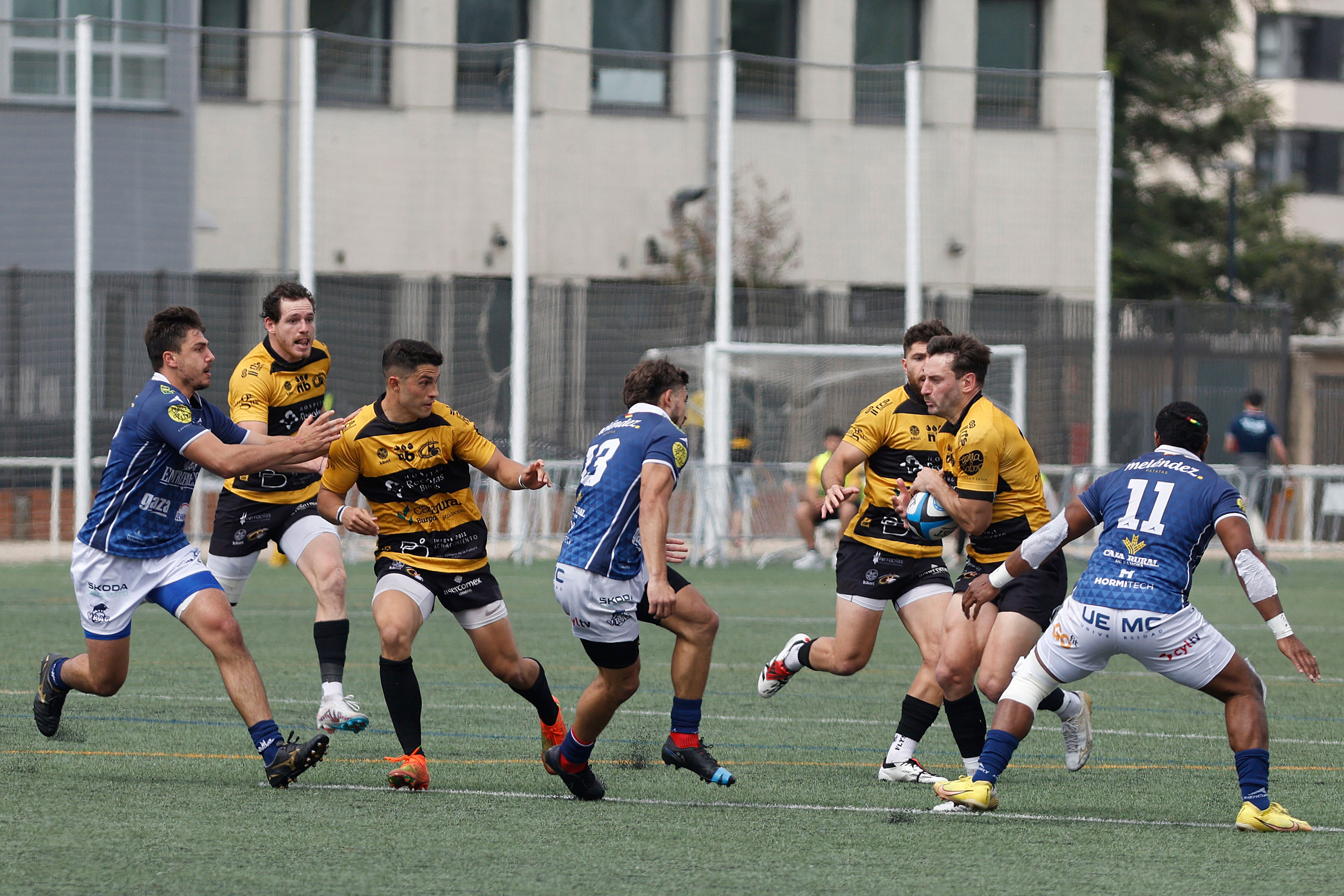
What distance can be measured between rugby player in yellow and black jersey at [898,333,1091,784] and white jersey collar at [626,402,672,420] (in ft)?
3.62

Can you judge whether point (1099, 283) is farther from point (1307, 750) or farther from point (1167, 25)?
point (1167, 25)

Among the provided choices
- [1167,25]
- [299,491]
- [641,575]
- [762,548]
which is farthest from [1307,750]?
[1167,25]

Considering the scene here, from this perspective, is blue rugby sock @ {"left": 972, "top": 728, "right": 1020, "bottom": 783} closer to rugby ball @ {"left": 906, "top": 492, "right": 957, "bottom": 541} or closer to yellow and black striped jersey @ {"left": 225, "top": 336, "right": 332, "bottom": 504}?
rugby ball @ {"left": 906, "top": 492, "right": 957, "bottom": 541}

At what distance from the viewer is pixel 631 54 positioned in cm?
2156

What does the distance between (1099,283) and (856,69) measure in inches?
159

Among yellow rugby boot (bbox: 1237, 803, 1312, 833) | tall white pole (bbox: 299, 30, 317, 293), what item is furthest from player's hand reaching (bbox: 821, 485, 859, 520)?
tall white pole (bbox: 299, 30, 317, 293)

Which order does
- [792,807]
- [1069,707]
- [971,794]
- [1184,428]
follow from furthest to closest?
[1069,707], [792,807], [1184,428], [971,794]

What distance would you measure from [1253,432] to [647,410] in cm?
1609

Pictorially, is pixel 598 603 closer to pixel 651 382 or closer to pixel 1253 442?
pixel 651 382

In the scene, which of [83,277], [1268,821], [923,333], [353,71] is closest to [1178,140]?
[353,71]

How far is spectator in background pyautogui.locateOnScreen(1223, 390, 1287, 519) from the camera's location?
21.8 m

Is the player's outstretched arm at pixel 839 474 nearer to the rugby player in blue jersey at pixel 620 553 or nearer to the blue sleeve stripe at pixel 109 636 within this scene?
the rugby player in blue jersey at pixel 620 553

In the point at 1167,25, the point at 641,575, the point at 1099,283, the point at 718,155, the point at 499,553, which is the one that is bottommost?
the point at 499,553

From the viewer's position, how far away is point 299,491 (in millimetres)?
9695
